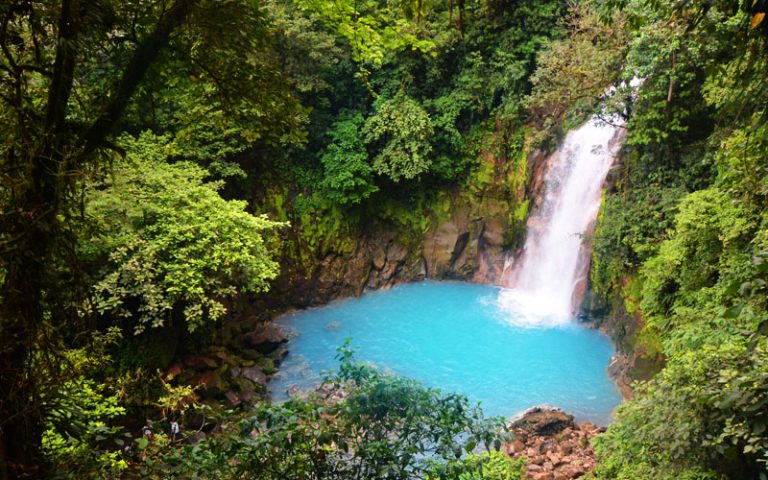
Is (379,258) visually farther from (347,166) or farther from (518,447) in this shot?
(518,447)

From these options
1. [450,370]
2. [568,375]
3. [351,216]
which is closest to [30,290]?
[450,370]

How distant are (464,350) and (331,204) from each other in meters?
6.29

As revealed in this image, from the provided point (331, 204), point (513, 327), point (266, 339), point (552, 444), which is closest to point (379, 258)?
point (331, 204)

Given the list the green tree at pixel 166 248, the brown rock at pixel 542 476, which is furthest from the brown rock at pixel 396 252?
the brown rock at pixel 542 476

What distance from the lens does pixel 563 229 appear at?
45.5 ft

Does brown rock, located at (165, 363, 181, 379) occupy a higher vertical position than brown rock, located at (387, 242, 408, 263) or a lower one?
lower

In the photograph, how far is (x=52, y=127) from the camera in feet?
7.98

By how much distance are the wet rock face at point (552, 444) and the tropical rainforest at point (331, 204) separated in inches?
25.5

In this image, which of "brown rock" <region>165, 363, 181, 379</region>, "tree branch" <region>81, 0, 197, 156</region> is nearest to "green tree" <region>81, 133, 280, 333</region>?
"brown rock" <region>165, 363, 181, 379</region>

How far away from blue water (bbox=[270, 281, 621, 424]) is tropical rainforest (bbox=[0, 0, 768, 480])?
0.75 metres

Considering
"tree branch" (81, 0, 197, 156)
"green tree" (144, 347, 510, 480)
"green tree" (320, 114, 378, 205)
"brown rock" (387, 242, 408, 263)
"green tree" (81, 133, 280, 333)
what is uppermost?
"green tree" (320, 114, 378, 205)

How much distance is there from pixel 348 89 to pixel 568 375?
35.1 ft

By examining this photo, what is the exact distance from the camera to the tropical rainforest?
8.29 feet

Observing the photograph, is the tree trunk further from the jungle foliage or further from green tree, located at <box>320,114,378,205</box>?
green tree, located at <box>320,114,378,205</box>
